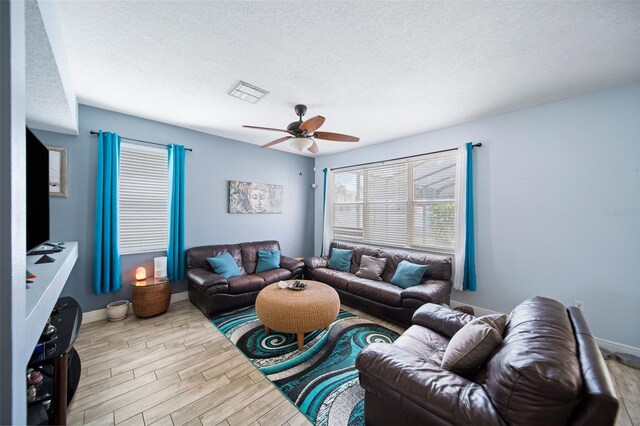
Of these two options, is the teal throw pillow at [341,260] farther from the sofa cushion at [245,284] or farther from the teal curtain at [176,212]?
the teal curtain at [176,212]

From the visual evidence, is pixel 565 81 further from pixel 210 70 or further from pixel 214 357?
pixel 214 357

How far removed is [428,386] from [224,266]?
3052 millimetres

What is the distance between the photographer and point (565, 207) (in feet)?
8.68

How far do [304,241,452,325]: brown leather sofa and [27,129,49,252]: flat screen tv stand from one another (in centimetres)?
315

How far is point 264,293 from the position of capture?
8.77 ft

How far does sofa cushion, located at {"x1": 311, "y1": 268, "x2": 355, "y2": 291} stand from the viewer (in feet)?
11.7

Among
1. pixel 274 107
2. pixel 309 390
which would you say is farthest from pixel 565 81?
pixel 309 390

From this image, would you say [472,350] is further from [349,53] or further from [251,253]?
[251,253]

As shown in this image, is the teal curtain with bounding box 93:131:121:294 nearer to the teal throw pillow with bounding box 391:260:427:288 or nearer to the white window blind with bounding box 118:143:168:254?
the white window blind with bounding box 118:143:168:254

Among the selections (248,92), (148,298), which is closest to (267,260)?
(148,298)

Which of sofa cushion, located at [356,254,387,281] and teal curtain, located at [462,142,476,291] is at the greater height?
teal curtain, located at [462,142,476,291]

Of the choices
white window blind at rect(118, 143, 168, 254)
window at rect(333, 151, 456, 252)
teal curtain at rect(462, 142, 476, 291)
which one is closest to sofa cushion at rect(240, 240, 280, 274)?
white window blind at rect(118, 143, 168, 254)

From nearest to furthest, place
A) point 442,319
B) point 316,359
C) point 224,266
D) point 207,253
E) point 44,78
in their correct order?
point 44,78, point 442,319, point 316,359, point 224,266, point 207,253

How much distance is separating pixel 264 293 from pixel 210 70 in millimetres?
2297
